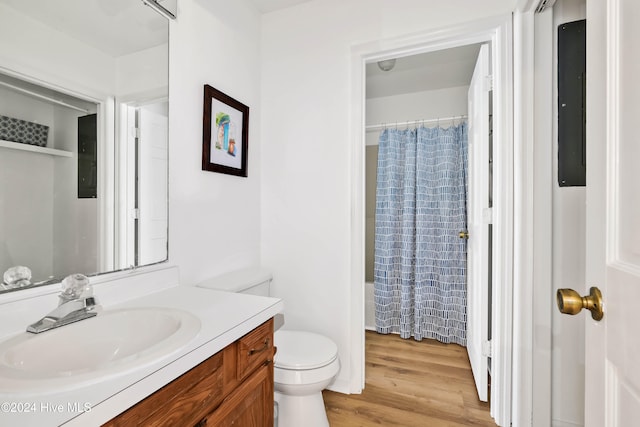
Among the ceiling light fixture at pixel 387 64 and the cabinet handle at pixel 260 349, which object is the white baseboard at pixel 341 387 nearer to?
the cabinet handle at pixel 260 349

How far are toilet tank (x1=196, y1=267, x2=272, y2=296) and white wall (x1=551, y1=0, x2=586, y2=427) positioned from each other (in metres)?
1.48

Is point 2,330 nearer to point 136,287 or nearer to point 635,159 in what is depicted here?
point 136,287

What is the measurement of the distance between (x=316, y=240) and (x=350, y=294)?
38 centimetres

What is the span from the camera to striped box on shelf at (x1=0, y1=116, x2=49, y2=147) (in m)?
0.85

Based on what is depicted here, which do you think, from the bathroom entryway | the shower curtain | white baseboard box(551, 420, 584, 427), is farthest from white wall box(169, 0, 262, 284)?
white baseboard box(551, 420, 584, 427)

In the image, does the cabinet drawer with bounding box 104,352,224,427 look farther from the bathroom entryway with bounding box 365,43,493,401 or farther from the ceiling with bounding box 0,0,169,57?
the bathroom entryway with bounding box 365,43,493,401

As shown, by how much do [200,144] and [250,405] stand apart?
118cm

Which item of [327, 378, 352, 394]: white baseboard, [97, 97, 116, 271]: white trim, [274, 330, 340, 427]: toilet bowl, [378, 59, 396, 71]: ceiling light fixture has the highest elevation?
[378, 59, 396, 71]: ceiling light fixture

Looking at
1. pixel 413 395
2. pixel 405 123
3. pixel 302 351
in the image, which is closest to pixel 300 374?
pixel 302 351

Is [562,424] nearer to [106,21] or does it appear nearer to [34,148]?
[34,148]

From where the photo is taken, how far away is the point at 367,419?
160 cm

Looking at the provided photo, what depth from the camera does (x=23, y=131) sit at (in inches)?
34.8

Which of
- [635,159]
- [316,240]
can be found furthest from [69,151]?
[635,159]

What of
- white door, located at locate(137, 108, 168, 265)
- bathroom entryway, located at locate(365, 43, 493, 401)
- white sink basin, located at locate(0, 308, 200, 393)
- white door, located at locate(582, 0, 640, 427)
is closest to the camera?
white door, located at locate(582, 0, 640, 427)
